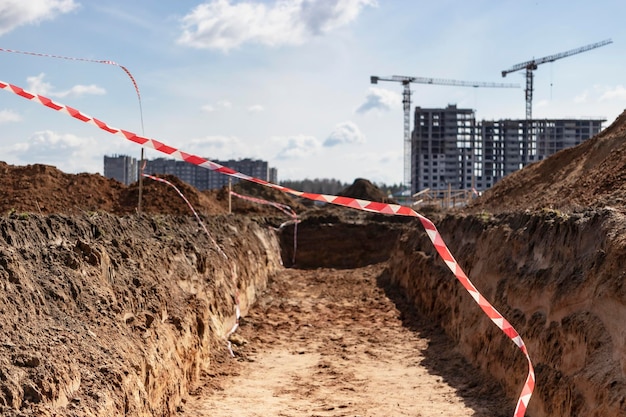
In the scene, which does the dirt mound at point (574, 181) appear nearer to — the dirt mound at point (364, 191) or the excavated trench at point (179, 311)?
the excavated trench at point (179, 311)

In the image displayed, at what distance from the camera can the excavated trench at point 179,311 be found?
227 inches

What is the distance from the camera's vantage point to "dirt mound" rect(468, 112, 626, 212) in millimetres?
12987

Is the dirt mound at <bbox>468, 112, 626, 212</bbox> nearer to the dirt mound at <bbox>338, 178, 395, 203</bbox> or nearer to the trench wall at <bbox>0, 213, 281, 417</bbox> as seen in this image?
the trench wall at <bbox>0, 213, 281, 417</bbox>

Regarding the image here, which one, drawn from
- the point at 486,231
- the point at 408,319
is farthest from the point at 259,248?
the point at 486,231

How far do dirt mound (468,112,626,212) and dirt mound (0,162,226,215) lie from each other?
40.8 ft

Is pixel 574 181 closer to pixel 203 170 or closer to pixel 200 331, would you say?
pixel 200 331

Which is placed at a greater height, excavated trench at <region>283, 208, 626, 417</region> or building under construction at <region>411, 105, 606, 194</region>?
building under construction at <region>411, 105, 606, 194</region>

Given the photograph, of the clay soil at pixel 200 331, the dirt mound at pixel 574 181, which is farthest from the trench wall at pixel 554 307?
the dirt mound at pixel 574 181

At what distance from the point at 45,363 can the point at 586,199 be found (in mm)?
10935

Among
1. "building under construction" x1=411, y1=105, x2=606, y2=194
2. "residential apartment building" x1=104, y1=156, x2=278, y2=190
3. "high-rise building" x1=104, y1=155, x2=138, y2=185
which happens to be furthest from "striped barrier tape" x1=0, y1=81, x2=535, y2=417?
"building under construction" x1=411, y1=105, x2=606, y2=194

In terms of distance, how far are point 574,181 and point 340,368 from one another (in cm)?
919

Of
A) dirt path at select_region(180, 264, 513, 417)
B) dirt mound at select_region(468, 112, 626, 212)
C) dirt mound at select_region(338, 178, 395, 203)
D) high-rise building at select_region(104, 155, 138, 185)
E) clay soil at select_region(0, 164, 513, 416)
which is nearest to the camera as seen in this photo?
clay soil at select_region(0, 164, 513, 416)

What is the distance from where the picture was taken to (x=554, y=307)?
789 centimetres

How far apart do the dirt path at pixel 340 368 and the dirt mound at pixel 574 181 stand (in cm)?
341
